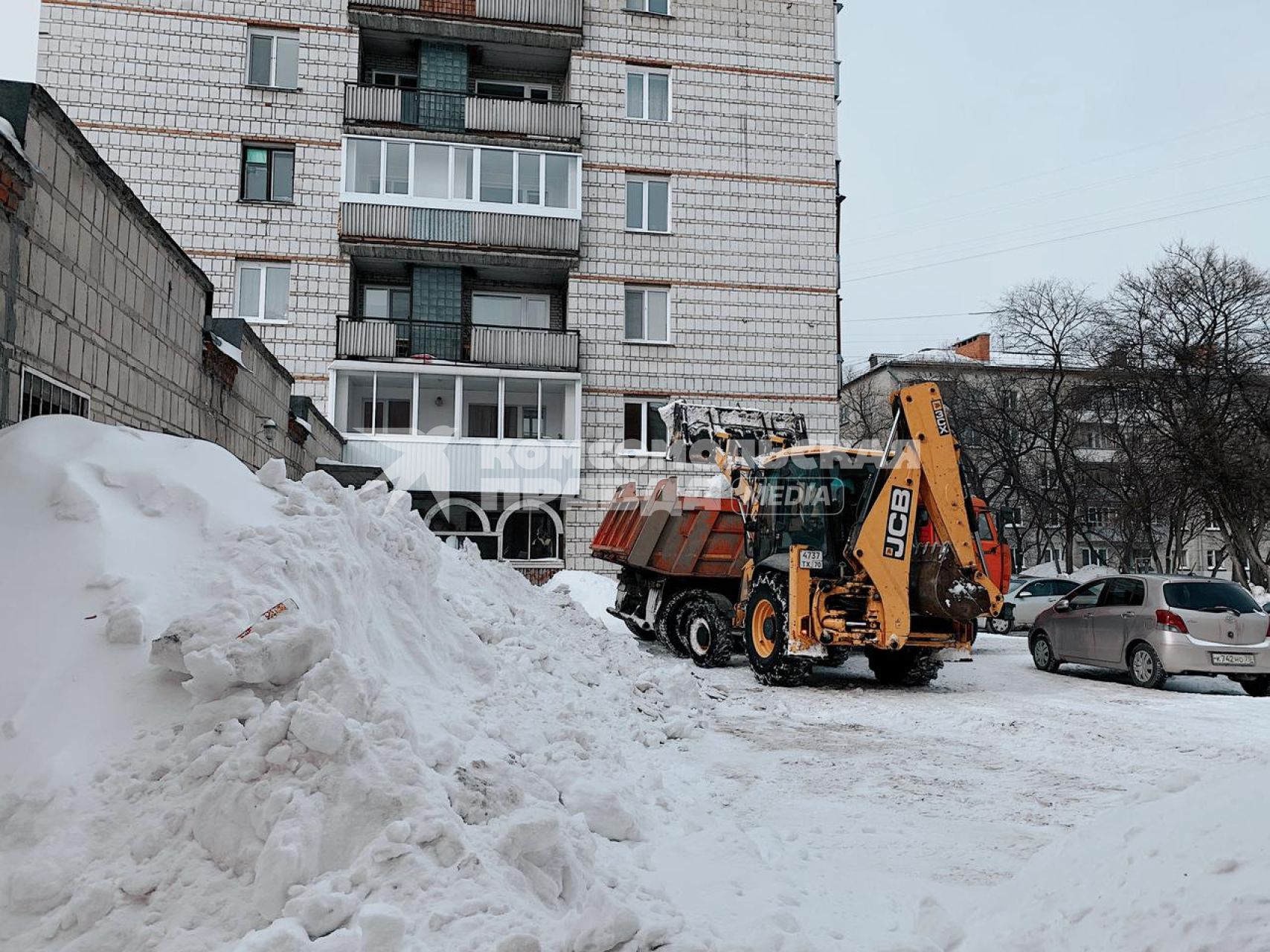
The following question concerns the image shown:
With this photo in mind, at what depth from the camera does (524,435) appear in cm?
2611

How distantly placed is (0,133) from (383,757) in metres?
4.16

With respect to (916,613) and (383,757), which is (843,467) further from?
(383,757)

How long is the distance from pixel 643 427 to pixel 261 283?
10.1 metres

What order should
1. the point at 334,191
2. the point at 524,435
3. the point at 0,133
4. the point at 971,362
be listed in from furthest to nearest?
the point at 971,362 < the point at 524,435 < the point at 334,191 < the point at 0,133

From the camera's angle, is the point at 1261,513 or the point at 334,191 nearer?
the point at 334,191

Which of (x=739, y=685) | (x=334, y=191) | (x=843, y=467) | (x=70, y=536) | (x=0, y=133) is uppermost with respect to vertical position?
(x=334, y=191)

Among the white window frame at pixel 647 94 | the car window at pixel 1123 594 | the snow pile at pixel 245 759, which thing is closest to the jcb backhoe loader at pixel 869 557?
the car window at pixel 1123 594

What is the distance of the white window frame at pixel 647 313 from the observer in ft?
84.4

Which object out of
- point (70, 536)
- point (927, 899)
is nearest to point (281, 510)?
point (70, 536)

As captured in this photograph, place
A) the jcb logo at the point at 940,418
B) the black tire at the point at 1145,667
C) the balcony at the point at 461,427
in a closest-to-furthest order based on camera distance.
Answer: the jcb logo at the point at 940,418, the black tire at the point at 1145,667, the balcony at the point at 461,427

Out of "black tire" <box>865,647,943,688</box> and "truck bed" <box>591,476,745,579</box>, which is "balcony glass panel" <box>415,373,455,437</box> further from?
"black tire" <box>865,647,943,688</box>

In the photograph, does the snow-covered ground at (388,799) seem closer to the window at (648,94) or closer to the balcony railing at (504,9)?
the balcony railing at (504,9)

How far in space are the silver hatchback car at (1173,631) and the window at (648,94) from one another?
59.2 feet

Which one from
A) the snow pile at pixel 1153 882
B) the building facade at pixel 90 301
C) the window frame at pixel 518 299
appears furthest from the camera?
the window frame at pixel 518 299
